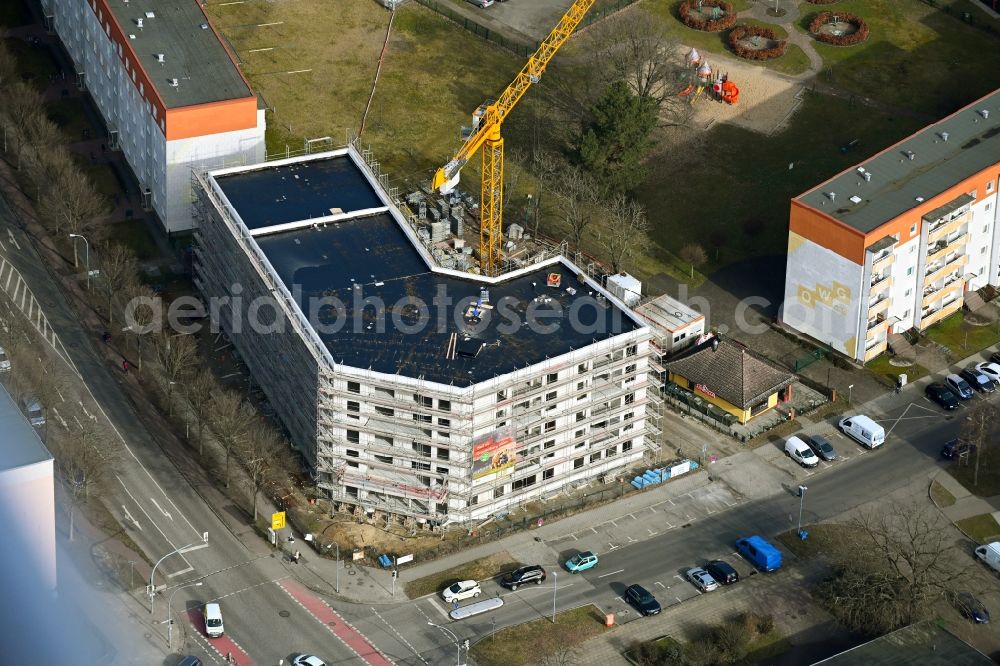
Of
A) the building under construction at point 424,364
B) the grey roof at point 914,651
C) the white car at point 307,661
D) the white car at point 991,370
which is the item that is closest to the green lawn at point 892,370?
the white car at point 991,370

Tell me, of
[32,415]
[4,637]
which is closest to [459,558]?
[32,415]

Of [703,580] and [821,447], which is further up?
[821,447]

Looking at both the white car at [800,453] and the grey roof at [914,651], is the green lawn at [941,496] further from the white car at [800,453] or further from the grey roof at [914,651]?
the grey roof at [914,651]

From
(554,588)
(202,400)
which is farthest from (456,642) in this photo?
(202,400)

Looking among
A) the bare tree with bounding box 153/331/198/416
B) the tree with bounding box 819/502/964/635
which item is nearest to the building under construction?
Result: the bare tree with bounding box 153/331/198/416

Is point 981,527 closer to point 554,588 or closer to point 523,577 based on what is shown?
point 554,588

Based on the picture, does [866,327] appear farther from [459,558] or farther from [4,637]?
[4,637]

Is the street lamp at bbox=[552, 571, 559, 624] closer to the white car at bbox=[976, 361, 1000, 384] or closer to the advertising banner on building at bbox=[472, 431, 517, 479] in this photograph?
the advertising banner on building at bbox=[472, 431, 517, 479]
